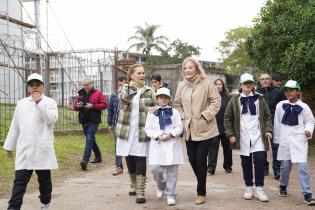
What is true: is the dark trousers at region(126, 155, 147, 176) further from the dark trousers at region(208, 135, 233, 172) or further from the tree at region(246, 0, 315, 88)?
the tree at region(246, 0, 315, 88)

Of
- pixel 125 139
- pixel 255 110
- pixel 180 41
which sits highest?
pixel 180 41

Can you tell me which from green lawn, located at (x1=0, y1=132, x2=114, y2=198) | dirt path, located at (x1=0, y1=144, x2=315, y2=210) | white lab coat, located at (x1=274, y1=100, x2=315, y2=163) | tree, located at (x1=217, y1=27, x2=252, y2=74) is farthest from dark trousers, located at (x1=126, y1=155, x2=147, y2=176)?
tree, located at (x1=217, y1=27, x2=252, y2=74)

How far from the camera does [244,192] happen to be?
23.1ft

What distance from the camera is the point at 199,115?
6230 millimetres

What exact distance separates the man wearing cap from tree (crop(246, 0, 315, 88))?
7226mm

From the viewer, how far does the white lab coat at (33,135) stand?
17.9 feet

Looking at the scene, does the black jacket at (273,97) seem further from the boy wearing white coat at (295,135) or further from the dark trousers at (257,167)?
the dark trousers at (257,167)

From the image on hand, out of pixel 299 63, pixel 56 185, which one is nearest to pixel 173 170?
pixel 56 185

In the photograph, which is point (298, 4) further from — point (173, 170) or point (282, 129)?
point (173, 170)

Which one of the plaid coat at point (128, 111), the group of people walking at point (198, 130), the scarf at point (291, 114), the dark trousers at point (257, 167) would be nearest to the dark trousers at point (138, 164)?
the group of people walking at point (198, 130)

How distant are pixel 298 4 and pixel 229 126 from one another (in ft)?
21.8

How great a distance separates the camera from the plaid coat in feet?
21.3

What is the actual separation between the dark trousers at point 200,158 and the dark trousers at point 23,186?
191 centimetres

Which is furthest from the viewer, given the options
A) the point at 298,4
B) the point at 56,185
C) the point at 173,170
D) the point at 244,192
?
the point at 298,4
